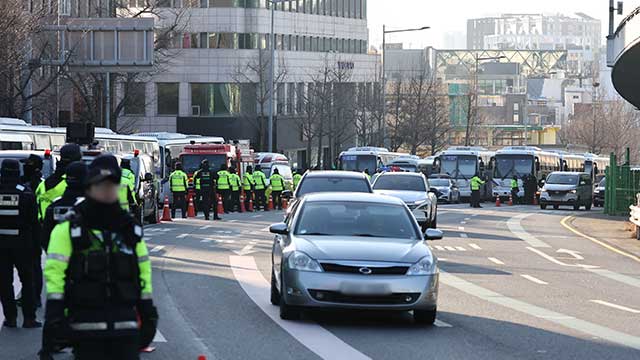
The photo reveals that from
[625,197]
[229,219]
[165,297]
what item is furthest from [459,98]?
[165,297]

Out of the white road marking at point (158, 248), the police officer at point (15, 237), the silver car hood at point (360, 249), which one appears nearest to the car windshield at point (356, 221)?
the silver car hood at point (360, 249)

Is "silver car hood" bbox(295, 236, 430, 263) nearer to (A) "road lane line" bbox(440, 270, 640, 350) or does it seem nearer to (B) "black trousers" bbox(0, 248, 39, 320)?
(A) "road lane line" bbox(440, 270, 640, 350)

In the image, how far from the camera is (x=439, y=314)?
51.8 feet

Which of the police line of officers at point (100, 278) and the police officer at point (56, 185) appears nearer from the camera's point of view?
the police line of officers at point (100, 278)

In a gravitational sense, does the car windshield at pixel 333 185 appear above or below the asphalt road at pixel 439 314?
above

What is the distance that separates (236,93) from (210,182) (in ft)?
178

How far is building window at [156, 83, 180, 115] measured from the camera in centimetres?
9256

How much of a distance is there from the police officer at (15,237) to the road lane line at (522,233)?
60.1ft

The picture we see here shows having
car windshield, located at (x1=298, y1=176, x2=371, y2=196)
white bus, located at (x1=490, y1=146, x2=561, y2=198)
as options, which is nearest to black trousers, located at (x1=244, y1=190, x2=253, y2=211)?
car windshield, located at (x1=298, y1=176, x2=371, y2=196)

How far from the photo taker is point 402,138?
9781 centimetres

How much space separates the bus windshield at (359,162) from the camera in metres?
67.2

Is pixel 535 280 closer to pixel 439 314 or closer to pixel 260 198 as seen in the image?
pixel 439 314

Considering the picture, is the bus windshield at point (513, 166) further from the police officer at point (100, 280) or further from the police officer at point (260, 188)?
the police officer at point (100, 280)

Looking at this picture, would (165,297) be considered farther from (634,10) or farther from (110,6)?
(110,6)
